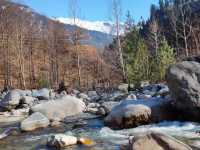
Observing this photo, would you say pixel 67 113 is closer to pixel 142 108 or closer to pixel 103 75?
pixel 142 108

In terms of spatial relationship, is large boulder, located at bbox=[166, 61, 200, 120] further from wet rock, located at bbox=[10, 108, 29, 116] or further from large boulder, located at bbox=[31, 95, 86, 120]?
wet rock, located at bbox=[10, 108, 29, 116]

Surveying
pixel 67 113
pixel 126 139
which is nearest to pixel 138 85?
pixel 67 113

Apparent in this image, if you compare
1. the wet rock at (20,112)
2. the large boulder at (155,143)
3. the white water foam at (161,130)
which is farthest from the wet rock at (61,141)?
the wet rock at (20,112)

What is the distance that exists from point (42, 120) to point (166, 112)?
489 cm

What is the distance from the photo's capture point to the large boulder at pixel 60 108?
2029 centimetres

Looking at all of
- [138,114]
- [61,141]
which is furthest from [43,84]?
[61,141]

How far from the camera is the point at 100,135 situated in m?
15.3

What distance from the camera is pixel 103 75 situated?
186 ft

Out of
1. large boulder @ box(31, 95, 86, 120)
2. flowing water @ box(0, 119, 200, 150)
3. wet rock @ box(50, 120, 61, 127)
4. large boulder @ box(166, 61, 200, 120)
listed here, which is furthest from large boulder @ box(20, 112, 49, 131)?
large boulder @ box(166, 61, 200, 120)

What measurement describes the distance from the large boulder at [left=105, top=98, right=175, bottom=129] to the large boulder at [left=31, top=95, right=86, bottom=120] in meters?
3.44

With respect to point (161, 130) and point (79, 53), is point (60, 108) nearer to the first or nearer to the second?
point (161, 130)

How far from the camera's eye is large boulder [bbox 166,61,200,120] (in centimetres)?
1636

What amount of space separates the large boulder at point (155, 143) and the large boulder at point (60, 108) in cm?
953

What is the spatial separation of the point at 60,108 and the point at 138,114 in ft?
16.7
